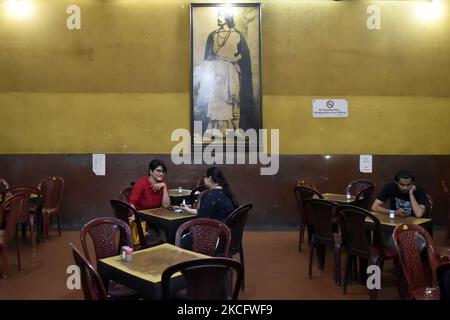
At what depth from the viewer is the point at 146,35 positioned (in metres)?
7.77

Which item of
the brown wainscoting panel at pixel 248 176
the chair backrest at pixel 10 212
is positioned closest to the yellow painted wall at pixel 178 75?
the brown wainscoting panel at pixel 248 176

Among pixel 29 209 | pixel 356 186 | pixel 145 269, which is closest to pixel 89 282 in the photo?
pixel 145 269

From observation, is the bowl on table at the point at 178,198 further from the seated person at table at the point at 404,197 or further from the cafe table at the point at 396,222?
the cafe table at the point at 396,222

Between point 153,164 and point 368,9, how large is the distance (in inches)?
200

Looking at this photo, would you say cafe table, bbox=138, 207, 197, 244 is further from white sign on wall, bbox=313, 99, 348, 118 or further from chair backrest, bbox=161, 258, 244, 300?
white sign on wall, bbox=313, 99, 348, 118

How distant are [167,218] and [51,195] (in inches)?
127

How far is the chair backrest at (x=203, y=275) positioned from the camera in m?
2.59

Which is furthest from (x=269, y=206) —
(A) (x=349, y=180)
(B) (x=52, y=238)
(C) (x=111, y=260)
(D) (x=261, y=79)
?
(C) (x=111, y=260)

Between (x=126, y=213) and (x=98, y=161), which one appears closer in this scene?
(x=126, y=213)

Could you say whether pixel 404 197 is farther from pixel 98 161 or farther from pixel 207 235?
pixel 98 161

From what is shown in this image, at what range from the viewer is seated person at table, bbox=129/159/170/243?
17.4 ft

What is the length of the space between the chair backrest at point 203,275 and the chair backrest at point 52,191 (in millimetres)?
4972

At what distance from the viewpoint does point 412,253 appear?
→ 346 cm

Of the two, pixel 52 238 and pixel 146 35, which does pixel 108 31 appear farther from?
pixel 52 238
